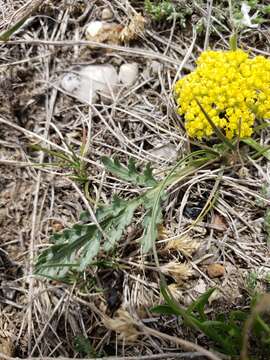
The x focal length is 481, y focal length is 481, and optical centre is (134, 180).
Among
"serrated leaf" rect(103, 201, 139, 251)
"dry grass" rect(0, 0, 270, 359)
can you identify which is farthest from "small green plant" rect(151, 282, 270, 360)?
"serrated leaf" rect(103, 201, 139, 251)

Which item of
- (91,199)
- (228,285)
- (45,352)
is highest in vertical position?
(91,199)

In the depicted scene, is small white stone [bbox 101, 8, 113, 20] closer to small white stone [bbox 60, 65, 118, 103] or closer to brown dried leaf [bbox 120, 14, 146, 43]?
brown dried leaf [bbox 120, 14, 146, 43]

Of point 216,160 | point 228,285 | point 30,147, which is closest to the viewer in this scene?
point 228,285

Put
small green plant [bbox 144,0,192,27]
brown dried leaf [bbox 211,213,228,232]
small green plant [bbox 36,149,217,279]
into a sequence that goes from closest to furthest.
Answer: small green plant [bbox 36,149,217,279]
brown dried leaf [bbox 211,213,228,232]
small green plant [bbox 144,0,192,27]

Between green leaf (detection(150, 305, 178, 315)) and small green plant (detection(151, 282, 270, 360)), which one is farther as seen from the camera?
green leaf (detection(150, 305, 178, 315))

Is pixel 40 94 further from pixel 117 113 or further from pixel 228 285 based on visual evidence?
pixel 228 285

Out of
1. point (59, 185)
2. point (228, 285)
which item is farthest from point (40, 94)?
point (228, 285)
